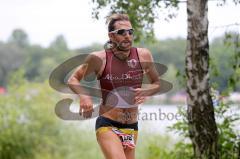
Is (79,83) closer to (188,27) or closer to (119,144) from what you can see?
(119,144)

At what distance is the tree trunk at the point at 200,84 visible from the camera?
8234 millimetres

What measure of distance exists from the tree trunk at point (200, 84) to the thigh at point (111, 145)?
7.52 feet

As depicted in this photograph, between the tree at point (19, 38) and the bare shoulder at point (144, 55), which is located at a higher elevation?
the bare shoulder at point (144, 55)

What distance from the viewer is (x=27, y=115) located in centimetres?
2188

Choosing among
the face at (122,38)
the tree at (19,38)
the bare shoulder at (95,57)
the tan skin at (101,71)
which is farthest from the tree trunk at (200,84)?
the tree at (19,38)

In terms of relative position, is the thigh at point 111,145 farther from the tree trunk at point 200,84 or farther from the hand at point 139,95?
the tree trunk at point 200,84

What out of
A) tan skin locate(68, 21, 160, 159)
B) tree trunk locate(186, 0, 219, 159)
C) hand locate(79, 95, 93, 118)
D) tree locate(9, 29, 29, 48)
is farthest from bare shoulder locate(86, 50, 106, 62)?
tree locate(9, 29, 29, 48)

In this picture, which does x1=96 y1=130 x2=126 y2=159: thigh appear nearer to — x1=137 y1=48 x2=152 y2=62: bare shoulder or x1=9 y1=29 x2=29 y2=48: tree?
x1=137 y1=48 x2=152 y2=62: bare shoulder

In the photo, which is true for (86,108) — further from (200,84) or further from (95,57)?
(200,84)

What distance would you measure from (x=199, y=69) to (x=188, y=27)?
0.60 meters

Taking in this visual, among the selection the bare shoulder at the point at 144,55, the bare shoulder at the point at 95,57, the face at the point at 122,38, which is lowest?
the bare shoulder at the point at 144,55

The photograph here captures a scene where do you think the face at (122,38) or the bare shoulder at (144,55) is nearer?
the face at (122,38)

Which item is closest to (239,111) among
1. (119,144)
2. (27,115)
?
(119,144)

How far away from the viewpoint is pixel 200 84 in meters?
8.27
